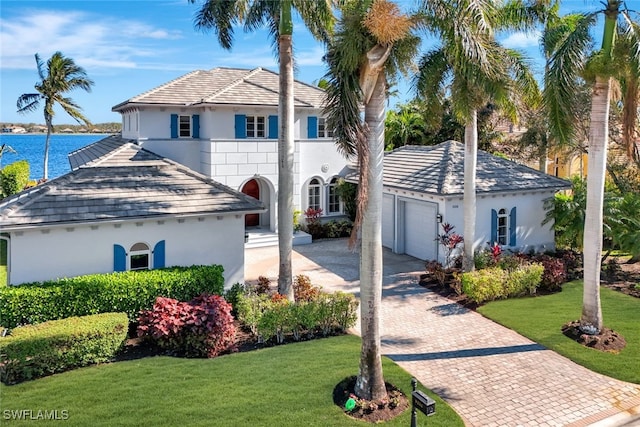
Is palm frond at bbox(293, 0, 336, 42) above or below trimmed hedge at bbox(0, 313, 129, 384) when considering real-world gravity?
above

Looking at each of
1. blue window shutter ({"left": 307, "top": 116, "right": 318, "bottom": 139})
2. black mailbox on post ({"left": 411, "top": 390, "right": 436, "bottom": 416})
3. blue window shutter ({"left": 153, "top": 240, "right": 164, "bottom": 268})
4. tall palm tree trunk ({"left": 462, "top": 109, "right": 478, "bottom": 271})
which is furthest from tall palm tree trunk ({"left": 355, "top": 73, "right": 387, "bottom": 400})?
blue window shutter ({"left": 307, "top": 116, "right": 318, "bottom": 139})

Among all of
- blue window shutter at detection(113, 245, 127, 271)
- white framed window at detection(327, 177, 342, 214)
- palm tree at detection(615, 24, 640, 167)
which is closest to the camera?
palm tree at detection(615, 24, 640, 167)

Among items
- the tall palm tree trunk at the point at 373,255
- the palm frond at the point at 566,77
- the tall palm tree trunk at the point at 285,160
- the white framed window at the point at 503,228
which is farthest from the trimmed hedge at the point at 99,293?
the white framed window at the point at 503,228

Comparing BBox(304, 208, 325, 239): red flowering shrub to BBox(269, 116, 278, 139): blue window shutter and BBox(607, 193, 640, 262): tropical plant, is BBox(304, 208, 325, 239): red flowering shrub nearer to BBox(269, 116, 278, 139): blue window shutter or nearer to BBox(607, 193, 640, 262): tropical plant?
BBox(269, 116, 278, 139): blue window shutter

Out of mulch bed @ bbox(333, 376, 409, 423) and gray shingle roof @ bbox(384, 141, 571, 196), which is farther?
gray shingle roof @ bbox(384, 141, 571, 196)

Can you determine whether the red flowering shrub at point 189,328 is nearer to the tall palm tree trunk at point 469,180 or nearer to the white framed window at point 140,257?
the white framed window at point 140,257

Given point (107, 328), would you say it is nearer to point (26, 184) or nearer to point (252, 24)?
point (252, 24)
